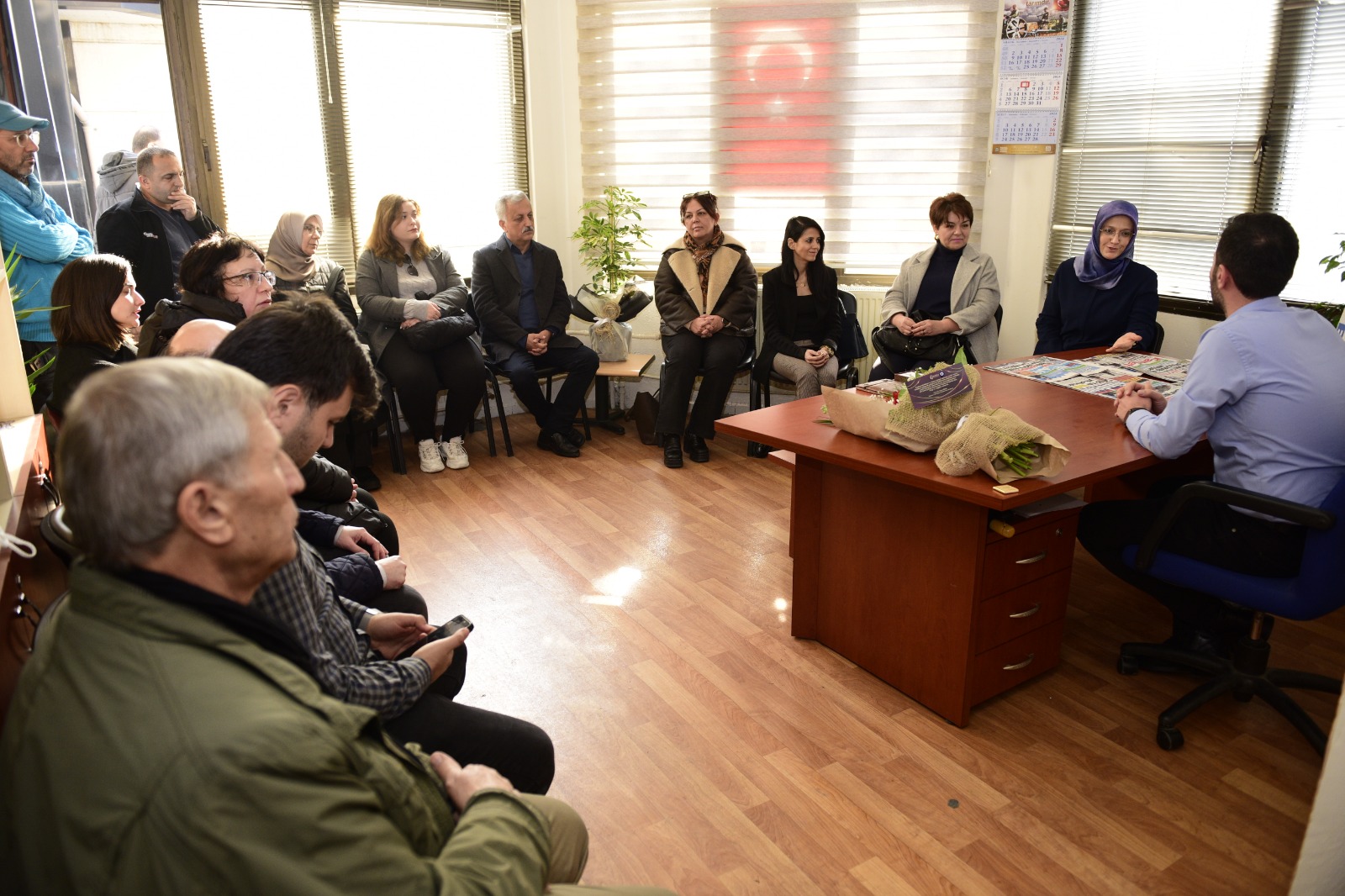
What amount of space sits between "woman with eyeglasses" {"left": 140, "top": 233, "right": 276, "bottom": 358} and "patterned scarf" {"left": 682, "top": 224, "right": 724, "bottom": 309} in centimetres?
266

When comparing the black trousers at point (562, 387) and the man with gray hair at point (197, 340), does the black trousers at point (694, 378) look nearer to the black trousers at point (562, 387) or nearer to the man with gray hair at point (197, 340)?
the black trousers at point (562, 387)

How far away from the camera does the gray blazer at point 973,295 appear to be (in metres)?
4.73

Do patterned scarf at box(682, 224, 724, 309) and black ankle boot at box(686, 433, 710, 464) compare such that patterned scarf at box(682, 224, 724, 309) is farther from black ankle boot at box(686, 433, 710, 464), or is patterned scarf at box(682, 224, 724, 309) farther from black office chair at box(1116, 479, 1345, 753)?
black office chair at box(1116, 479, 1345, 753)

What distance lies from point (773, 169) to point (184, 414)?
5005mm

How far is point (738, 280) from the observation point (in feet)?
17.2

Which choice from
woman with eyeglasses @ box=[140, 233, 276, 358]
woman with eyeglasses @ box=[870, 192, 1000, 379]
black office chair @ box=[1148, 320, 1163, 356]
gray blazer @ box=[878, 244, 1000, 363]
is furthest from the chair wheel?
woman with eyeglasses @ box=[140, 233, 276, 358]

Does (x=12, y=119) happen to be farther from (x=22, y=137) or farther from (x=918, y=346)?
(x=918, y=346)

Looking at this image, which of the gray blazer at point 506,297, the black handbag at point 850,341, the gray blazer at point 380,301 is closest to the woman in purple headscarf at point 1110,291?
the black handbag at point 850,341

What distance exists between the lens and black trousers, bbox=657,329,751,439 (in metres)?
5.09

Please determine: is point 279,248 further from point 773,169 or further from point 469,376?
point 773,169

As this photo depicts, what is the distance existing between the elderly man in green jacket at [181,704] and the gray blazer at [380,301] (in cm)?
391

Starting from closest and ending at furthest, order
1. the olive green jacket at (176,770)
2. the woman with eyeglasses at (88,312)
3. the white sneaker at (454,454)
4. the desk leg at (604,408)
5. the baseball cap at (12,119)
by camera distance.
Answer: the olive green jacket at (176,770), the woman with eyeglasses at (88,312), the baseball cap at (12,119), the white sneaker at (454,454), the desk leg at (604,408)

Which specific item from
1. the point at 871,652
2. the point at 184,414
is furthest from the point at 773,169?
the point at 184,414

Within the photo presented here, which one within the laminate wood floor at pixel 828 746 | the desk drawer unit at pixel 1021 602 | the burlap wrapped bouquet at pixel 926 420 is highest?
the burlap wrapped bouquet at pixel 926 420
